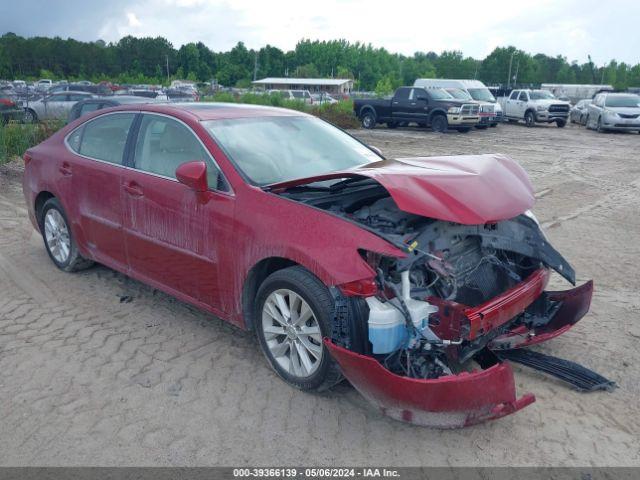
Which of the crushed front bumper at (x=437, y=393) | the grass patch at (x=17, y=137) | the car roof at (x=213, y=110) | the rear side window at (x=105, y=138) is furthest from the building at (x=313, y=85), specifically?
the crushed front bumper at (x=437, y=393)

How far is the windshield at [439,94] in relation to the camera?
23.2 metres

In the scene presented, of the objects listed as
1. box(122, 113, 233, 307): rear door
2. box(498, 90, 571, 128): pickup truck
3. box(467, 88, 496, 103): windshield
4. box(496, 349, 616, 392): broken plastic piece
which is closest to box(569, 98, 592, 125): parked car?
box(498, 90, 571, 128): pickup truck

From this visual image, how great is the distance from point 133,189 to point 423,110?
20485 mm

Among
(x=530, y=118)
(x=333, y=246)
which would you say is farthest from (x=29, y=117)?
(x=530, y=118)

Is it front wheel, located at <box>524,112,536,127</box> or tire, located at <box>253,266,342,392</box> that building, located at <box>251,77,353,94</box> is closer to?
front wheel, located at <box>524,112,536,127</box>

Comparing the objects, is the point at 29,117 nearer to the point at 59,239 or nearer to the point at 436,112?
the point at 59,239

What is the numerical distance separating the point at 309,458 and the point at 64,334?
240 centimetres

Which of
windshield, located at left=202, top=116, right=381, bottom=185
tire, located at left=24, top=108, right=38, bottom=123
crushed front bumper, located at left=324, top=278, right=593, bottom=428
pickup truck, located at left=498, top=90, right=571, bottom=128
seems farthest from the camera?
pickup truck, located at left=498, top=90, right=571, bottom=128

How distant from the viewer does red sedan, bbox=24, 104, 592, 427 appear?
3.08 metres

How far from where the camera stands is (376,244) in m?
3.07

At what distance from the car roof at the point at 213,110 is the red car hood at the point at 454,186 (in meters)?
1.02

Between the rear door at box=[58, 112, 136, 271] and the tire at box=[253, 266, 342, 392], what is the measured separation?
68.8 inches

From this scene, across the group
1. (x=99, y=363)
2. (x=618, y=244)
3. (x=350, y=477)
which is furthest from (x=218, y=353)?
(x=618, y=244)

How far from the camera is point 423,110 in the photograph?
76.7 ft
